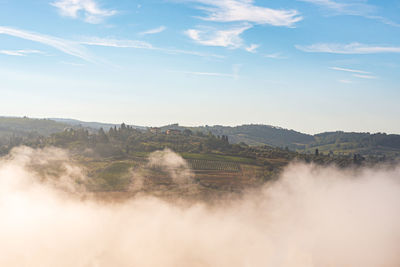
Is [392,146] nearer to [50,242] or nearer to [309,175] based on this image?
[309,175]

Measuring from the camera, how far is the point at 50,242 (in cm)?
2447

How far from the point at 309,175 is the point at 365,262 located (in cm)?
917

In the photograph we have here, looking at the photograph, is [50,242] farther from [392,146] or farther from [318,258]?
[392,146]

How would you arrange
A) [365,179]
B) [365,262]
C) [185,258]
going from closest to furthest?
[365,262] → [365,179] → [185,258]

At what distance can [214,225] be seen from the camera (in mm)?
27906

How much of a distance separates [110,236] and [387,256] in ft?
63.4

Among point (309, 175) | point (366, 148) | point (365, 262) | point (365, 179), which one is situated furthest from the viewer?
point (366, 148)

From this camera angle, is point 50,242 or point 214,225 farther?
point 214,225

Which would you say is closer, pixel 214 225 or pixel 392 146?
pixel 214 225

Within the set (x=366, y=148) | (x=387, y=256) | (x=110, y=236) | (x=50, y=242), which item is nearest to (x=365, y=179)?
(x=387, y=256)

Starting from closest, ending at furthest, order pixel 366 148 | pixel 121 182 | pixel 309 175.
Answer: pixel 309 175
pixel 121 182
pixel 366 148

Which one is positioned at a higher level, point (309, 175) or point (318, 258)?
point (309, 175)

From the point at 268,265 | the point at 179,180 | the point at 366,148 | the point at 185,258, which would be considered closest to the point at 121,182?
the point at 179,180

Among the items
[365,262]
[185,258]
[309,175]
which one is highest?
[309,175]
